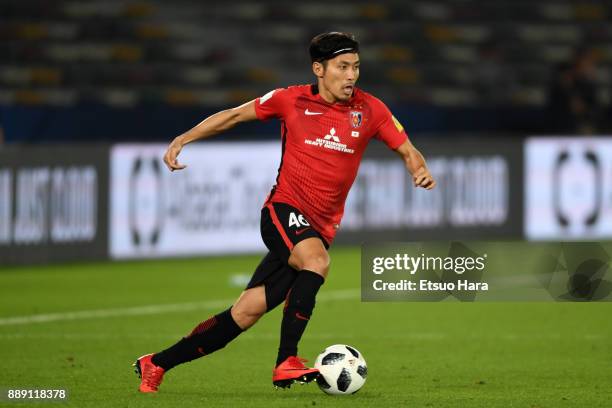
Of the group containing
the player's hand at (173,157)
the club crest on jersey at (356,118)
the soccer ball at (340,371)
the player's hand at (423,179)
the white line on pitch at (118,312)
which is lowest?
the white line on pitch at (118,312)

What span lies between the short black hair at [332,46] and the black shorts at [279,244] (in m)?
0.82

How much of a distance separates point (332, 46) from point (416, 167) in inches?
30.3

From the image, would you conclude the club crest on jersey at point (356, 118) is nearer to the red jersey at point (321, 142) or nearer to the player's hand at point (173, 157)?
the red jersey at point (321, 142)

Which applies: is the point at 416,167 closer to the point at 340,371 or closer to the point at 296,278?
the point at 296,278

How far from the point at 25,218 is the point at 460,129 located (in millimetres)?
7723

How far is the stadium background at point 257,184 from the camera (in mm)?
9773

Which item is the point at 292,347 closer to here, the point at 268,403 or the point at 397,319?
the point at 268,403

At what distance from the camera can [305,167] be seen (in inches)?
313

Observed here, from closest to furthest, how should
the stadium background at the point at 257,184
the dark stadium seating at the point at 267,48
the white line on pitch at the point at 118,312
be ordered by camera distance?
the stadium background at the point at 257,184 → the white line on pitch at the point at 118,312 → the dark stadium seating at the point at 267,48

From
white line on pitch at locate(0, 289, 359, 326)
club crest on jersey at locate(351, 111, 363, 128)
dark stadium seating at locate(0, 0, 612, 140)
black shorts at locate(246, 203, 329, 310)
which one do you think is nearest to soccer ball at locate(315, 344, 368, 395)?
black shorts at locate(246, 203, 329, 310)

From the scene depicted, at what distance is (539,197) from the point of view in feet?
65.1

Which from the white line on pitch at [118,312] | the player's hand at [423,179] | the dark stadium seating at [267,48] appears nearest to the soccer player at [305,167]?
the player's hand at [423,179]

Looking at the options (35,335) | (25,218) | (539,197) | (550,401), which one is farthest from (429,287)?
(539,197)

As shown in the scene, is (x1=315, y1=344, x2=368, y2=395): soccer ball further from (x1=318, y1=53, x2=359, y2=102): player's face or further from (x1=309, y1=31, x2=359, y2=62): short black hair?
(x1=309, y1=31, x2=359, y2=62): short black hair
